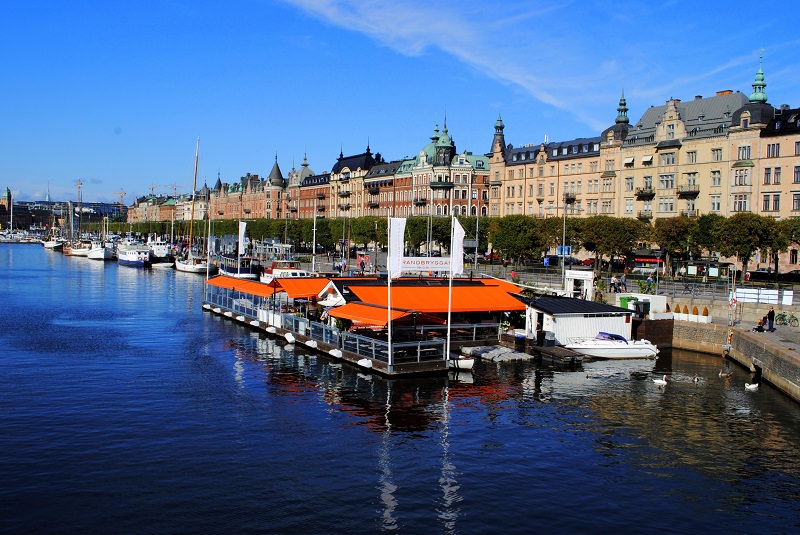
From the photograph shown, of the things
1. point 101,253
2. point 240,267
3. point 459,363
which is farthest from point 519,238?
point 101,253

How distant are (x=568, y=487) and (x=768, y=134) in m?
76.8

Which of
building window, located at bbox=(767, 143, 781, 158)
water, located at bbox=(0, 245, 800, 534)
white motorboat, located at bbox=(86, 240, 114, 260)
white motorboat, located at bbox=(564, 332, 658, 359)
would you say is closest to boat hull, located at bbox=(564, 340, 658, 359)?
white motorboat, located at bbox=(564, 332, 658, 359)

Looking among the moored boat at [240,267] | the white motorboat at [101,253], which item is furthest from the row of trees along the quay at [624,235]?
the white motorboat at [101,253]

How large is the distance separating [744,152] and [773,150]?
145 inches

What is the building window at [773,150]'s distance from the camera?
89.4 m

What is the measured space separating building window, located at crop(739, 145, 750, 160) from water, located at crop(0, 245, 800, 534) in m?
51.6

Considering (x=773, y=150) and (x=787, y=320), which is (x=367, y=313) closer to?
(x=787, y=320)

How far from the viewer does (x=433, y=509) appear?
24.7 m

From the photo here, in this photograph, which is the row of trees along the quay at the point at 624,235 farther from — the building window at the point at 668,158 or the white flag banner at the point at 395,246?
the white flag banner at the point at 395,246

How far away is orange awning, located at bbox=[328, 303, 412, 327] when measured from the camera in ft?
150

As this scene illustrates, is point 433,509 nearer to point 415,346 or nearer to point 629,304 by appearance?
point 415,346

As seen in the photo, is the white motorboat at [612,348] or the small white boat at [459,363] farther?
the white motorboat at [612,348]

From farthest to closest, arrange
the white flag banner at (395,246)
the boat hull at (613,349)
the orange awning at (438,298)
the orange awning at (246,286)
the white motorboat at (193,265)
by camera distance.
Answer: the white motorboat at (193,265)
the orange awning at (246,286)
the boat hull at (613,349)
the orange awning at (438,298)
the white flag banner at (395,246)

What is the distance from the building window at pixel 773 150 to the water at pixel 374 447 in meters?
49.6
